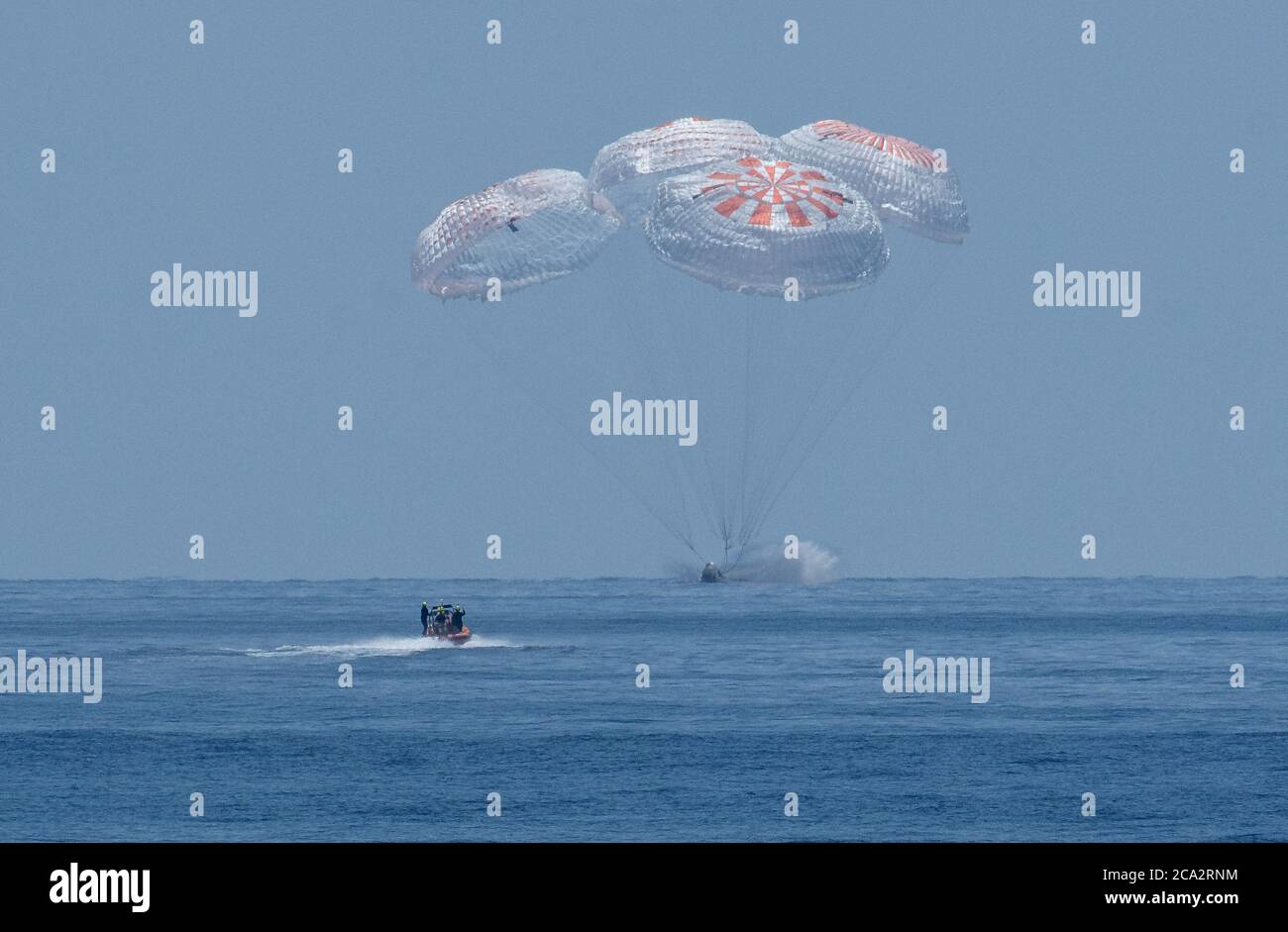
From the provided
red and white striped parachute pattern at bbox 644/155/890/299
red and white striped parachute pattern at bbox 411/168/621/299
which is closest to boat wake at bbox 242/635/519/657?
red and white striped parachute pattern at bbox 411/168/621/299

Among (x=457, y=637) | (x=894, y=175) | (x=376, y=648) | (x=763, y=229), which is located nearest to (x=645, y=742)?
(x=763, y=229)

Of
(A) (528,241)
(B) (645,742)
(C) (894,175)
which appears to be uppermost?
(C) (894,175)

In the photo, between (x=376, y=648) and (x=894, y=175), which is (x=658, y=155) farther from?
(x=376, y=648)

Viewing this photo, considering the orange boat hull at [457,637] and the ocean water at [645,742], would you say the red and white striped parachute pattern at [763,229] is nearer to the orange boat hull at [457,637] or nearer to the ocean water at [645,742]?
the ocean water at [645,742]

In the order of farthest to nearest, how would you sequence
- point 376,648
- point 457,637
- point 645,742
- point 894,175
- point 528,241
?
point 376,648 < point 457,637 < point 528,241 < point 894,175 < point 645,742

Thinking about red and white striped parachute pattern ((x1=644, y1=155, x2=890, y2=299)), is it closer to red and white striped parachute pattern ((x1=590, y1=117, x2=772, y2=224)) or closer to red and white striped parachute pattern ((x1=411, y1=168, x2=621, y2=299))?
red and white striped parachute pattern ((x1=590, y1=117, x2=772, y2=224))
